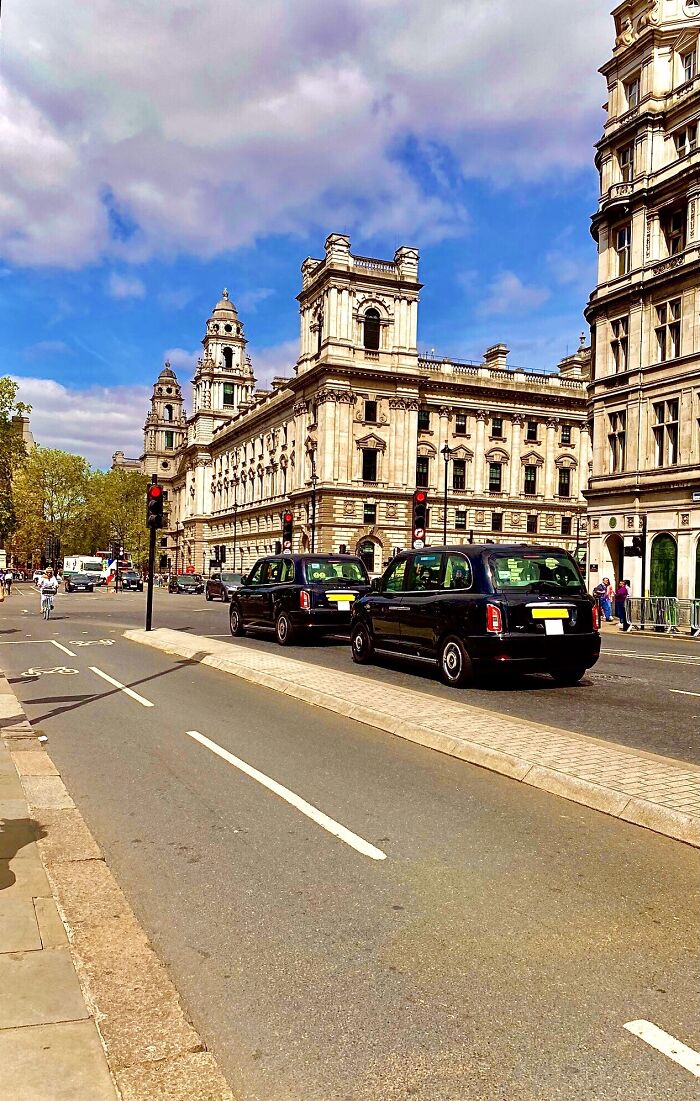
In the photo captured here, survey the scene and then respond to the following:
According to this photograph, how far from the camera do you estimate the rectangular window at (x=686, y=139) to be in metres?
33.9

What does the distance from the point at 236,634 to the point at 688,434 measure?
21430 millimetres

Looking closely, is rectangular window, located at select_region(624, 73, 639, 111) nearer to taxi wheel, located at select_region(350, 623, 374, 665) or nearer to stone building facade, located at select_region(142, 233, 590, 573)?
stone building facade, located at select_region(142, 233, 590, 573)

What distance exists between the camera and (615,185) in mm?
37125

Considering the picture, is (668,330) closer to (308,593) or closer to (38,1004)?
(308,593)

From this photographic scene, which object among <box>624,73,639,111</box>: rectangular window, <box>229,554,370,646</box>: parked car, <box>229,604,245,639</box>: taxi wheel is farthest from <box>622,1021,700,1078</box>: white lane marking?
<box>624,73,639,111</box>: rectangular window

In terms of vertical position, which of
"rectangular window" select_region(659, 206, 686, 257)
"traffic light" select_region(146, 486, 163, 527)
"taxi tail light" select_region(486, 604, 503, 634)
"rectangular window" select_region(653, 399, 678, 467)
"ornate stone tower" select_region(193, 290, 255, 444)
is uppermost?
"ornate stone tower" select_region(193, 290, 255, 444)

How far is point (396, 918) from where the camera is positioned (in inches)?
159

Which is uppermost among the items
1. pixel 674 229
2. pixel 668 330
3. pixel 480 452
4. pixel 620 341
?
pixel 674 229

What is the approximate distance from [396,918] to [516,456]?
3040 inches

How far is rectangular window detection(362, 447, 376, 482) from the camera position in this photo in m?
70.6

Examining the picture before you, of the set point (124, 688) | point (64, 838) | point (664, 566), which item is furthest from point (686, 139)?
point (64, 838)

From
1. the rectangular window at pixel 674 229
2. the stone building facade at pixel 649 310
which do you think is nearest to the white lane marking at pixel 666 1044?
the stone building facade at pixel 649 310

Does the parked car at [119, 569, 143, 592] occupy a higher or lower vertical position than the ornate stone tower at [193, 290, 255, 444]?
lower

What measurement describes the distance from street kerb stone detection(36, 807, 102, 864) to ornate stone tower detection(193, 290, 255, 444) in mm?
113350
